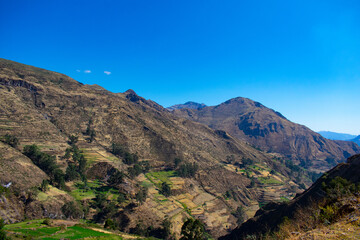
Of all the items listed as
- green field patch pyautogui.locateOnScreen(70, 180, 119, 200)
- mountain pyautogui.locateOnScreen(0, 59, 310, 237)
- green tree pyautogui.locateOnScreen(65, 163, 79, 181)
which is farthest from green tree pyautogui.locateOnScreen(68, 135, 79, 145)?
green field patch pyautogui.locateOnScreen(70, 180, 119, 200)

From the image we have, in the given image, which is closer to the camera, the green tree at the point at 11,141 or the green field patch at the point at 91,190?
the green field patch at the point at 91,190

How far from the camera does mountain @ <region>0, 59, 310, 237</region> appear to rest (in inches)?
2443

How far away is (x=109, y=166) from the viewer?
93.1m

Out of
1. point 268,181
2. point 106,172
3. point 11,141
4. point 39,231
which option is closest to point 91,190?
point 106,172

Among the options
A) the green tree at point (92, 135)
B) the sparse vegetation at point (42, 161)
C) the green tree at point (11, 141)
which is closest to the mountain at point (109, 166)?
the sparse vegetation at point (42, 161)

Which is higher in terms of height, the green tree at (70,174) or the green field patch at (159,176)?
the green tree at (70,174)

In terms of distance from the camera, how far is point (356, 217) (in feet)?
33.1

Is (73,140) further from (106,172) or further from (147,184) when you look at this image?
(147,184)

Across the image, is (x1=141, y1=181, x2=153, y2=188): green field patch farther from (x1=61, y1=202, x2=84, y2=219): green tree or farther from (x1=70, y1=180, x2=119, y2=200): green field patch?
(x1=61, y1=202, x2=84, y2=219): green tree

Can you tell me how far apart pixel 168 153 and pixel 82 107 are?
81.0m

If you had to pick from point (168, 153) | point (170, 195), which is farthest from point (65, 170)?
point (168, 153)

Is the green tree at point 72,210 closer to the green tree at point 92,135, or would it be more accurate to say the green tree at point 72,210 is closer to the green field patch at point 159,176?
the green field patch at point 159,176

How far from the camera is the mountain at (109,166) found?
6206 centimetres

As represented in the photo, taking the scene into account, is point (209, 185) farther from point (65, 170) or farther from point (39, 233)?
point (39, 233)
